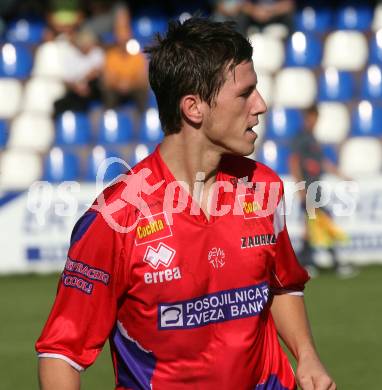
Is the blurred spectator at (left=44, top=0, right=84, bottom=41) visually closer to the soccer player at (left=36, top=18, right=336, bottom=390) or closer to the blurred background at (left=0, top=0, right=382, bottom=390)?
the blurred background at (left=0, top=0, right=382, bottom=390)

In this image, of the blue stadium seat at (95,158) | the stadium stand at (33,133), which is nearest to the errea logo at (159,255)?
the blue stadium seat at (95,158)

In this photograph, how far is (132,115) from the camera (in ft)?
54.5

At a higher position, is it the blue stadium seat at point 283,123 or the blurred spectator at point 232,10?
the blurred spectator at point 232,10

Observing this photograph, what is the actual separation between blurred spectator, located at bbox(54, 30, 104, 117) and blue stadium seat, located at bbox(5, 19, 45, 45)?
6.56 feet

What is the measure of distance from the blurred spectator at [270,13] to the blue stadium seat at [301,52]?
0.22 m

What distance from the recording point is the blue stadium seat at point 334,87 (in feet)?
56.4

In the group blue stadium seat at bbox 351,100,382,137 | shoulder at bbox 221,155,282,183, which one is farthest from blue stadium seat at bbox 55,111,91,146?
shoulder at bbox 221,155,282,183

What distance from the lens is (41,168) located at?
51.9 ft

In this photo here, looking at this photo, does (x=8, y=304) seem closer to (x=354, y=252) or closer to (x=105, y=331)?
(x=354, y=252)

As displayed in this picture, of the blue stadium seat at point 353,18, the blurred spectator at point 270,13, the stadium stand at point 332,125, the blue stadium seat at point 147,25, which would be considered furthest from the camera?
the blue stadium seat at point 147,25

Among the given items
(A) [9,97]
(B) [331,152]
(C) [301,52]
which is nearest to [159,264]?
(B) [331,152]

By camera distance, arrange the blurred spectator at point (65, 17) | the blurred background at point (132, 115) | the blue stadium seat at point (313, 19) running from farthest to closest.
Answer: the blue stadium seat at point (313, 19) → the blurred spectator at point (65, 17) → the blurred background at point (132, 115)

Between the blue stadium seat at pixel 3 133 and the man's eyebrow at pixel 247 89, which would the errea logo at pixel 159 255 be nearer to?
the man's eyebrow at pixel 247 89

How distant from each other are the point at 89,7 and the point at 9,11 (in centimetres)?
156
